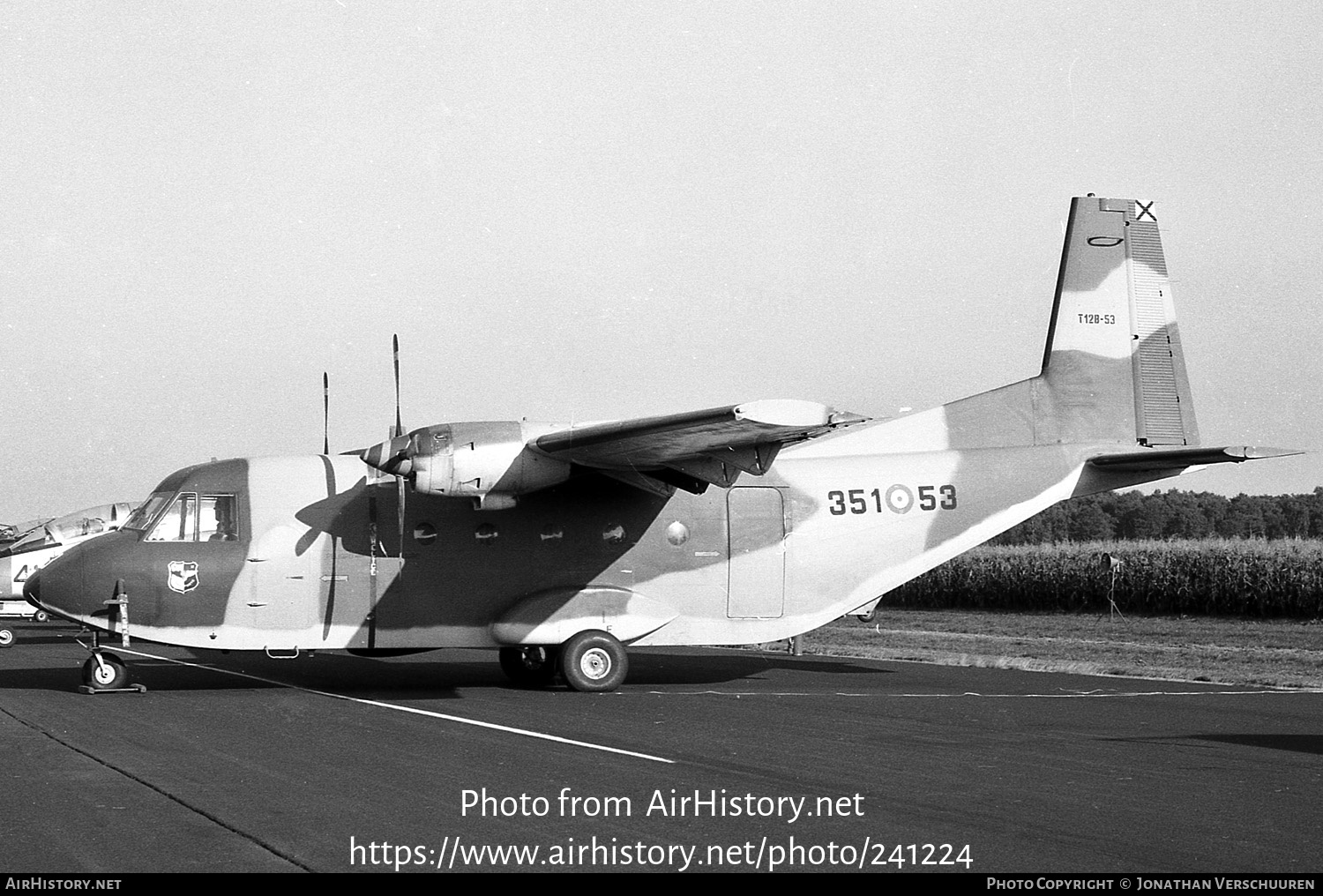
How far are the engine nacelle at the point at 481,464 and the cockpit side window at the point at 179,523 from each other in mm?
3357

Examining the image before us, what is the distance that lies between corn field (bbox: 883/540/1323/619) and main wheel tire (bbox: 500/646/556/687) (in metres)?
23.9

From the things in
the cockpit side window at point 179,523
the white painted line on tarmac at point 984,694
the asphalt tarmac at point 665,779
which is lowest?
the white painted line on tarmac at point 984,694

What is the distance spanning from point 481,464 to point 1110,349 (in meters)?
9.89

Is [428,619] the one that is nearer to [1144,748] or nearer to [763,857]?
[1144,748]

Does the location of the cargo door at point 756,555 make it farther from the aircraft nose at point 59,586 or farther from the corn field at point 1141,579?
the corn field at point 1141,579

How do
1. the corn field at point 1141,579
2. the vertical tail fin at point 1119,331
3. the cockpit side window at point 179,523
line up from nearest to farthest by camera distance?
the cockpit side window at point 179,523 → the vertical tail fin at point 1119,331 → the corn field at point 1141,579

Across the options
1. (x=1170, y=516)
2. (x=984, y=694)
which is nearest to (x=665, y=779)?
(x=984, y=694)

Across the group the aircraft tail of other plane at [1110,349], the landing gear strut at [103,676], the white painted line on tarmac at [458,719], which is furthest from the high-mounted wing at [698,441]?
the landing gear strut at [103,676]

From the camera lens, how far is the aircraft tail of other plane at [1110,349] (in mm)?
19922

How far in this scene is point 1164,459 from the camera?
19.0 m

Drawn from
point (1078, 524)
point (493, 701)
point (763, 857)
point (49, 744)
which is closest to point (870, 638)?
point (493, 701)

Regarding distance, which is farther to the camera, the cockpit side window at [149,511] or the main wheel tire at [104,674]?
the cockpit side window at [149,511]

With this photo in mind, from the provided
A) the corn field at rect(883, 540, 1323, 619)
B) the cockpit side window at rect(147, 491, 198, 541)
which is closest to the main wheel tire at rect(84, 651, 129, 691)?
the cockpit side window at rect(147, 491, 198, 541)

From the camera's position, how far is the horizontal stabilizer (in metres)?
18.4
